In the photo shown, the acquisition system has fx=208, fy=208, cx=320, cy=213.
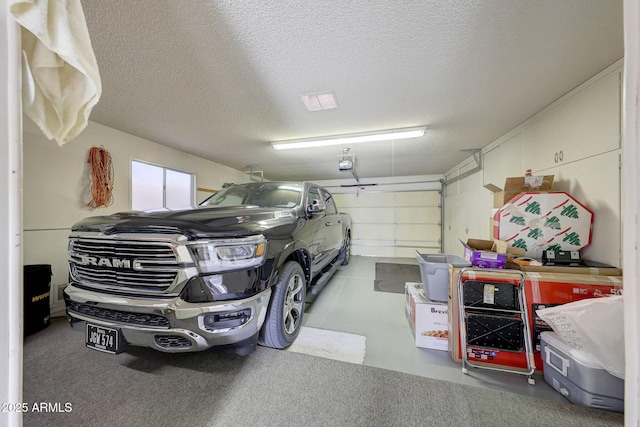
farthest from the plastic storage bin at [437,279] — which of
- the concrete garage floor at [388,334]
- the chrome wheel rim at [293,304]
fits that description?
the chrome wheel rim at [293,304]

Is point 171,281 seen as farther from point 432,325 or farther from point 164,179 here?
point 164,179

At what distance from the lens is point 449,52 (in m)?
1.65

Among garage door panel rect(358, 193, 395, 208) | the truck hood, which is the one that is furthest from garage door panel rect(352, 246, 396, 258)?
the truck hood

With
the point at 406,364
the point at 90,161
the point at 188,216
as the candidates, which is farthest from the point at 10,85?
the point at 90,161

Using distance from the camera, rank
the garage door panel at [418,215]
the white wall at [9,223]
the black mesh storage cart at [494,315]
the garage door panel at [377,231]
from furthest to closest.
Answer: the garage door panel at [377,231]
the garage door panel at [418,215]
the black mesh storage cart at [494,315]
the white wall at [9,223]

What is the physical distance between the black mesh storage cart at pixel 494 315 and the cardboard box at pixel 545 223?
0.54 m

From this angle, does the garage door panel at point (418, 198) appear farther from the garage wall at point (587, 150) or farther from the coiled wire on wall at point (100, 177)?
the coiled wire on wall at point (100, 177)

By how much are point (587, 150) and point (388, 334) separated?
262 centimetres

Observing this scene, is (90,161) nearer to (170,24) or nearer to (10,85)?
(170,24)

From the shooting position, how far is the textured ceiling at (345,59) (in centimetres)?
132

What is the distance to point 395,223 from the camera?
6.79 m

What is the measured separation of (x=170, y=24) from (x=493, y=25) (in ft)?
7.17

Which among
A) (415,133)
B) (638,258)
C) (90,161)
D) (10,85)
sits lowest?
(638,258)

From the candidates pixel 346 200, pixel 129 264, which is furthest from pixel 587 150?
pixel 346 200
